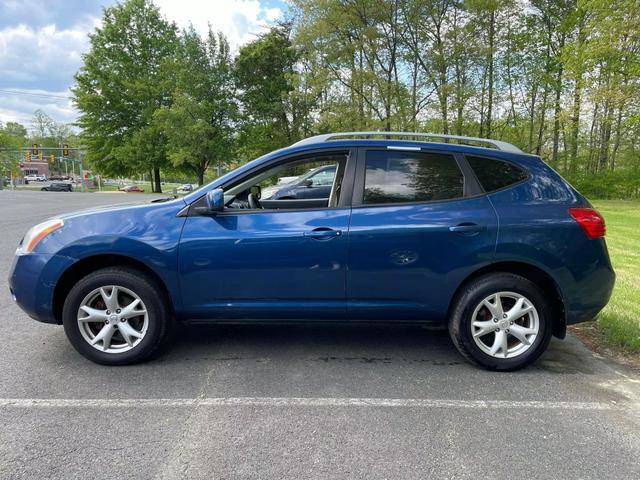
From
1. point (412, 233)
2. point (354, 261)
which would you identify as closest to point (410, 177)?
point (412, 233)

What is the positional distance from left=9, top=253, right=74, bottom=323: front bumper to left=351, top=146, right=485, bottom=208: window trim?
90.6 inches

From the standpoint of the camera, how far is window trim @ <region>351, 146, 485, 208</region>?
3.22 m

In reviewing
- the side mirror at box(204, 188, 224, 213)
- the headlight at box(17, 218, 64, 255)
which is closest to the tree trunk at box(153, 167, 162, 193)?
the headlight at box(17, 218, 64, 255)

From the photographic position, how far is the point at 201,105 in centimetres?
3366

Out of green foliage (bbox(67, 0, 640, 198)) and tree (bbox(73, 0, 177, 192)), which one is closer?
green foliage (bbox(67, 0, 640, 198))

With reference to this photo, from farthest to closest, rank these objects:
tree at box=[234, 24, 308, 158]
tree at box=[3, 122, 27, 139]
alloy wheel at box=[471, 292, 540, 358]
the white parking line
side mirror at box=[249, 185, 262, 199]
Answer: tree at box=[3, 122, 27, 139] < tree at box=[234, 24, 308, 158] < side mirror at box=[249, 185, 262, 199] < alloy wheel at box=[471, 292, 540, 358] < the white parking line

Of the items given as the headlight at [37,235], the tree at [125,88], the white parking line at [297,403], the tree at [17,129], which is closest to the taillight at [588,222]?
the white parking line at [297,403]

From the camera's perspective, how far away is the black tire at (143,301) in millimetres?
3166

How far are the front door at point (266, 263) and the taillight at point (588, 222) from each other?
178 cm

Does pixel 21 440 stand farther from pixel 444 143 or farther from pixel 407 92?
pixel 407 92

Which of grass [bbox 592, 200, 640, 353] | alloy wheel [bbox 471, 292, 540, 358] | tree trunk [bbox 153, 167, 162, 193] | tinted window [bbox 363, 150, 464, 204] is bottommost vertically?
grass [bbox 592, 200, 640, 353]

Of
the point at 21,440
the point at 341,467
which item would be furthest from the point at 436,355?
the point at 21,440

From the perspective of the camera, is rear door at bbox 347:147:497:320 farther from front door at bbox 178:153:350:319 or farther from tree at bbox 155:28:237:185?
tree at bbox 155:28:237:185

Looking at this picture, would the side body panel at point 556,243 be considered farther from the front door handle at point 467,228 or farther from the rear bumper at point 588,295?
the front door handle at point 467,228
